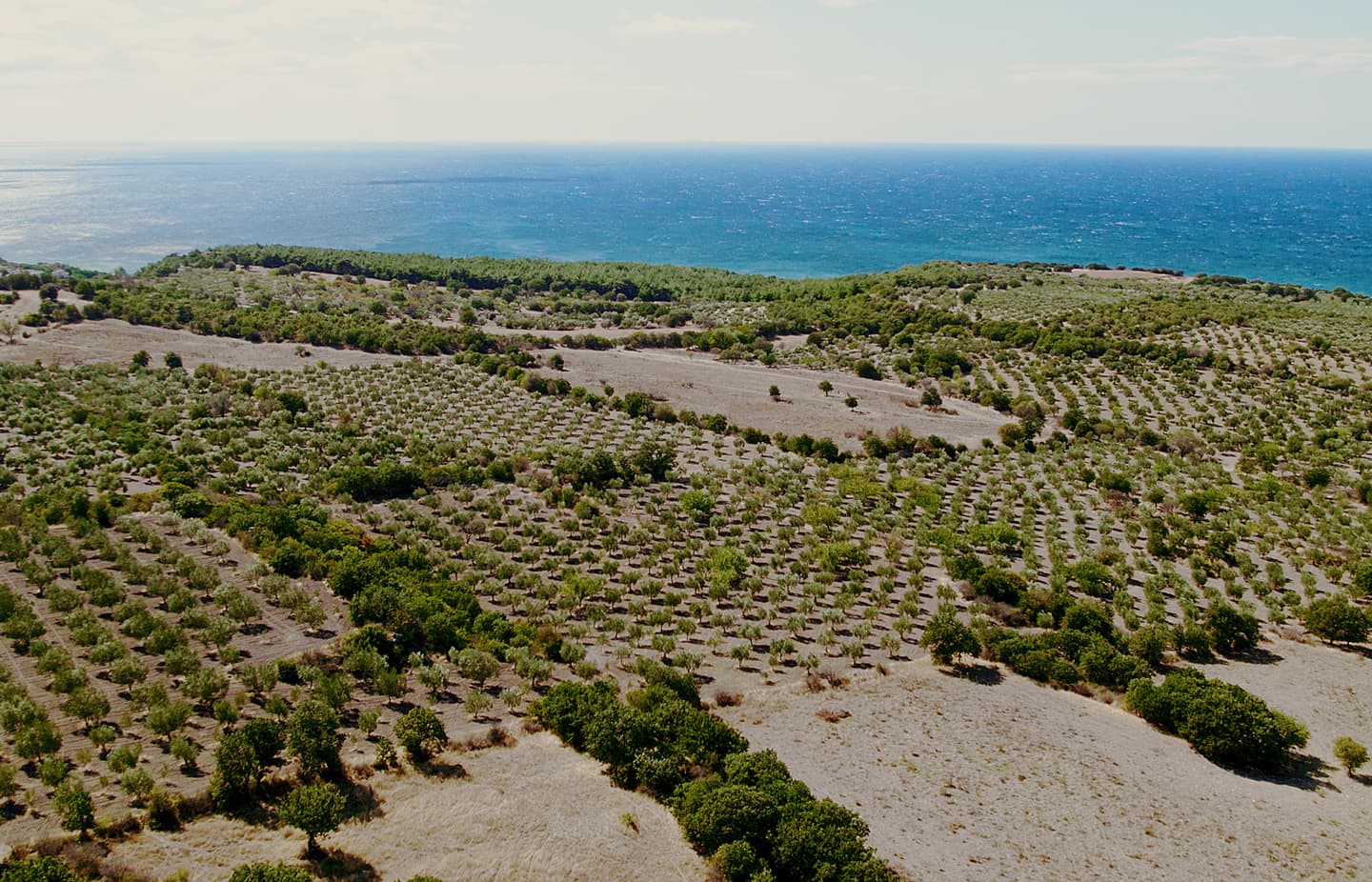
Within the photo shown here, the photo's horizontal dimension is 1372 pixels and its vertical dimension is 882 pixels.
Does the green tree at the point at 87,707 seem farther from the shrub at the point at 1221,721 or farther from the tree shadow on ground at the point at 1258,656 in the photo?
the tree shadow on ground at the point at 1258,656

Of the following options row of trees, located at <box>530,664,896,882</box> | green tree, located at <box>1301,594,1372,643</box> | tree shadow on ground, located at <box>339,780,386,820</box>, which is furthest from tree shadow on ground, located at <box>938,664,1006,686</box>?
tree shadow on ground, located at <box>339,780,386,820</box>

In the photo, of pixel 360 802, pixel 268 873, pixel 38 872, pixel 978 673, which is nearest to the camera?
pixel 38 872

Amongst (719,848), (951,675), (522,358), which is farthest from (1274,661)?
(522,358)

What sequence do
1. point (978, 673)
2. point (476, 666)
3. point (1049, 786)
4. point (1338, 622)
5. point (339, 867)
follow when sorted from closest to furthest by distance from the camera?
point (339, 867) < point (1049, 786) < point (476, 666) < point (978, 673) < point (1338, 622)

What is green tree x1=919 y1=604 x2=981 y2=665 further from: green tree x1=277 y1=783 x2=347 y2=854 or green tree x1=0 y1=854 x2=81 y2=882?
green tree x1=0 y1=854 x2=81 y2=882

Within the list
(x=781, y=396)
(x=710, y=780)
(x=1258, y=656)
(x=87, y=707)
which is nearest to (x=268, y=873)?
(x=87, y=707)

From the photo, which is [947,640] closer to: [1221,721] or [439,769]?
[1221,721]

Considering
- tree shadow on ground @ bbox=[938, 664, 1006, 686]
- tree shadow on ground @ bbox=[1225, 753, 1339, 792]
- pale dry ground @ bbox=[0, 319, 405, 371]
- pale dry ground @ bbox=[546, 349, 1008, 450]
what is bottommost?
tree shadow on ground @ bbox=[1225, 753, 1339, 792]

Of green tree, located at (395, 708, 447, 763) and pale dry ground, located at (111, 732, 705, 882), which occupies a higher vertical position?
green tree, located at (395, 708, 447, 763)
